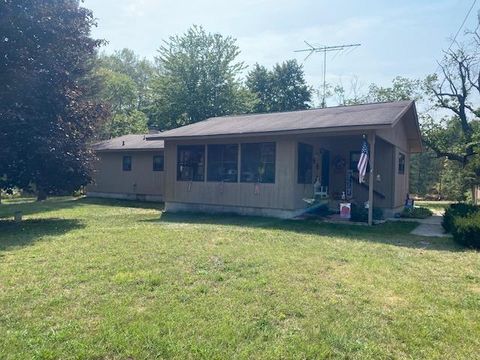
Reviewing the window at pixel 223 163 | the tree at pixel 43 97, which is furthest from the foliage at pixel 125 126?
the tree at pixel 43 97

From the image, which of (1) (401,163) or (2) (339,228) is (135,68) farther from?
(2) (339,228)

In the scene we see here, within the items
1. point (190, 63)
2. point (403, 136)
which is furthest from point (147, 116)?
point (403, 136)

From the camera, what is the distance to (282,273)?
5348 millimetres

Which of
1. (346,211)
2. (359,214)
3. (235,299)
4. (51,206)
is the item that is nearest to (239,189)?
(346,211)

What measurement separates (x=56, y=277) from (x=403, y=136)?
13346 millimetres

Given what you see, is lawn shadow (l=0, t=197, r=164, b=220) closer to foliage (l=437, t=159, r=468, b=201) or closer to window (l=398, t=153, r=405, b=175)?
window (l=398, t=153, r=405, b=175)

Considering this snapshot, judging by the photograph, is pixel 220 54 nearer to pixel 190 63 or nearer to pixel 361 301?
Answer: pixel 190 63

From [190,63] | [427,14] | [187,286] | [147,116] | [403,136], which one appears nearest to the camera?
[187,286]

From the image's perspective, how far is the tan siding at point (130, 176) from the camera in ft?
61.8

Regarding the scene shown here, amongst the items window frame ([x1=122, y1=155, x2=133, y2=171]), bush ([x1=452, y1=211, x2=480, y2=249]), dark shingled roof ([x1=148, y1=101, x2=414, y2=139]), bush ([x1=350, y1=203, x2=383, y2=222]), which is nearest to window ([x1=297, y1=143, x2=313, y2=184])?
dark shingled roof ([x1=148, y1=101, x2=414, y2=139])

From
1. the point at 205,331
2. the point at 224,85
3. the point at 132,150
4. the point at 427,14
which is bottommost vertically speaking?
the point at 205,331

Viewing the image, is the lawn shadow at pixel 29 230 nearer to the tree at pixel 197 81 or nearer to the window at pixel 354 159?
the window at pixel 354 159

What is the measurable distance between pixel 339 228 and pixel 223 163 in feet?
14.9

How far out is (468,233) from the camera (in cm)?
759
